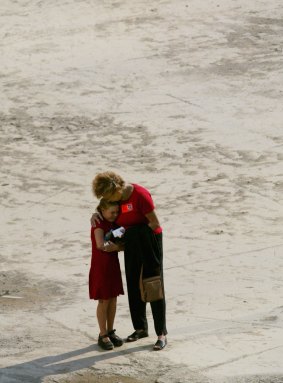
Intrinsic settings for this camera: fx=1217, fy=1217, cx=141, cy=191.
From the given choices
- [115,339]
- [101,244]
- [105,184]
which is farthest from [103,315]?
A: [105,184]

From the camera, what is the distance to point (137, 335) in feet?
37.3

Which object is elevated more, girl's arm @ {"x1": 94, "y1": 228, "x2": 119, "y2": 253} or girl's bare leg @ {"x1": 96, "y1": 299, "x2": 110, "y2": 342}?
girl's arm @ {"x1": 94, "y1": 228, "x2": 119, "y2": 253}

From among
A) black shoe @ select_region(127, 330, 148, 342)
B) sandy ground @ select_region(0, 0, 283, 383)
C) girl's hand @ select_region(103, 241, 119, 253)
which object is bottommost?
sandy ground @ select_region(0, 0, 283, 383)

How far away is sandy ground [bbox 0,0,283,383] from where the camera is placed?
11.1 metres

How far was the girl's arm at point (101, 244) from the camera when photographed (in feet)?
35.9

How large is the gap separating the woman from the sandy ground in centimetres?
21

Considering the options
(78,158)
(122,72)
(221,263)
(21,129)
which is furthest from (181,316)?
(122,72)

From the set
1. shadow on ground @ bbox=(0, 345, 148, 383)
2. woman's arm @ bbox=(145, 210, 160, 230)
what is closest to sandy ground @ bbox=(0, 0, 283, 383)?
shadow on ground @ bbox=(0, 345, 148, 383)

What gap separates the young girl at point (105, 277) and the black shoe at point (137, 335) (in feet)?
0.37

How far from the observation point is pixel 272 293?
490 inches

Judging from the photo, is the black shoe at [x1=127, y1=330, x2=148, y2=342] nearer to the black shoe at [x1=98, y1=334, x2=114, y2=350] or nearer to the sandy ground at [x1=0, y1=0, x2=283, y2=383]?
the sandy ground at [x1=0, y1=0, x2=283, y2=383]

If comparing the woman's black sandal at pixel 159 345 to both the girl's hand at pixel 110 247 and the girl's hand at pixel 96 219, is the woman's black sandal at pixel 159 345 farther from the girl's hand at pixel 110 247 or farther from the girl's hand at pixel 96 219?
the girl's hand at pixel 96 219

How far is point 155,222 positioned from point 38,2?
1286cm

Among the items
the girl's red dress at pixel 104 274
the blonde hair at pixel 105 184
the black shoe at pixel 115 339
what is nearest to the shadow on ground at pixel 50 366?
the black shoe at pixel 115 339
